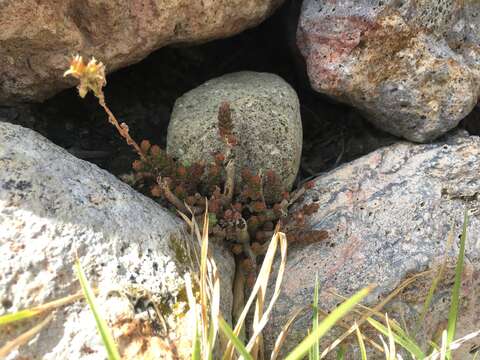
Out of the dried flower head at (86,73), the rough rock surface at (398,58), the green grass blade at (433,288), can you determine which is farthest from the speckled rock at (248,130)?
the dried flower head at (86,73)

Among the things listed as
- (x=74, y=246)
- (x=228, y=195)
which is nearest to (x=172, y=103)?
(x=228, y=195)

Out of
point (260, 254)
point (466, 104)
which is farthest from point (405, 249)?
point (466, 104)

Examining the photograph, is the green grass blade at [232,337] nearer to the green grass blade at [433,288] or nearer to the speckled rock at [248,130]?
the green grass blade at [433,288]

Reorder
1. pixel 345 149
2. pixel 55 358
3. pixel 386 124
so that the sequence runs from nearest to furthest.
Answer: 1. pixel 55 358
2. pixel 386 124
3. pixel 345 149

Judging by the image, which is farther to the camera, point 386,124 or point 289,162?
point 386,124

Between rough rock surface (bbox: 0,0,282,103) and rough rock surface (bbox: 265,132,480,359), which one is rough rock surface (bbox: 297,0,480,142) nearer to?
rough rock surface (bbox: 265,132,480,359)

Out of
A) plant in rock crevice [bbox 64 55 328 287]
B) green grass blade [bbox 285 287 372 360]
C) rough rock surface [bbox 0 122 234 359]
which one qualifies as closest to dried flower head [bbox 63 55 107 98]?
rough rock surface [bbox 0 122 234 359]

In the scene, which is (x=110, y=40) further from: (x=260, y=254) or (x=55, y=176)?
(x=260, y=254)

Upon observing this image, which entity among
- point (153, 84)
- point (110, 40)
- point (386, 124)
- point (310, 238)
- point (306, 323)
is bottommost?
point (306, 323)
